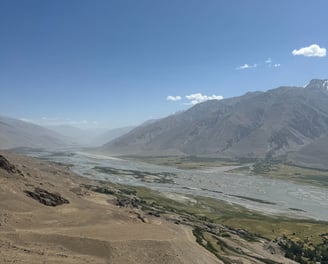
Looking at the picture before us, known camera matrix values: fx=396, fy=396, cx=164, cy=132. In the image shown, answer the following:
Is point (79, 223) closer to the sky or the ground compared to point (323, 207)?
closer to the sky

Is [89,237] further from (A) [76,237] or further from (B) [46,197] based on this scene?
(B) [46,197]

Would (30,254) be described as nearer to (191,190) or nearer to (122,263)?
(122,263)

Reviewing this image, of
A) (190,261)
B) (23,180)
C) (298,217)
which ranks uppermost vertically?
(23,180)

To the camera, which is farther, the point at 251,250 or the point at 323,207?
the point at 323,207

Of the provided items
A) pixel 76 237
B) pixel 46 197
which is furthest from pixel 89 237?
pixel 46 197

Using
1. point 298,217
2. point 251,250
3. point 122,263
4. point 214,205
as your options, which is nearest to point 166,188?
point 214,205

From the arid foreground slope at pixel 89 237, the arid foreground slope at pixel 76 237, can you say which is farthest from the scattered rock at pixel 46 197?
the arid foreground slope at pixel 76 237

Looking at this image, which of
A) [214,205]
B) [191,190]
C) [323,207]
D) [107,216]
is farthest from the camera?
[191,190]

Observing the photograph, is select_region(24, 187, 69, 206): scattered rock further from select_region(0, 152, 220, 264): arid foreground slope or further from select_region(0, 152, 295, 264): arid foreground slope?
select_region(0, 152, 220, 264): arid foreground slope

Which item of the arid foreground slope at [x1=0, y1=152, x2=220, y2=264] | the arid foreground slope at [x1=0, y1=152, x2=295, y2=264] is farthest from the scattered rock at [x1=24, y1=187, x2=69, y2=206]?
the arid foreground slope at [x1=0, y1=152, x2=220, y2=264]
